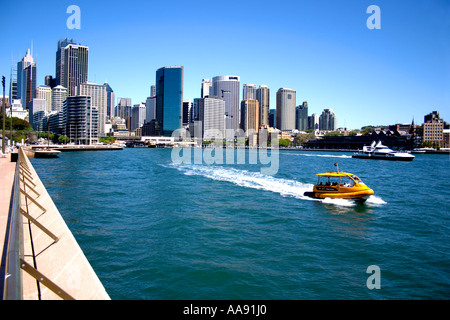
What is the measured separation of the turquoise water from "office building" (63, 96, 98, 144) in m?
155

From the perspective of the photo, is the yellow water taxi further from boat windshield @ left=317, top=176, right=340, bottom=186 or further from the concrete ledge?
the concrete ledge

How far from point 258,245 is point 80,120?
569 feet

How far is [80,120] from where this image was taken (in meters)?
168

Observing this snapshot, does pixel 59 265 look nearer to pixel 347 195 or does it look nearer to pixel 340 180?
pixel 347 195

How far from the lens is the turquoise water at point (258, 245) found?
10.3 meters

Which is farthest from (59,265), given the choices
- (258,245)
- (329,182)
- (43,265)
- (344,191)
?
(329,182)

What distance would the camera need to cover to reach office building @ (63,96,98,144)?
551 ft
